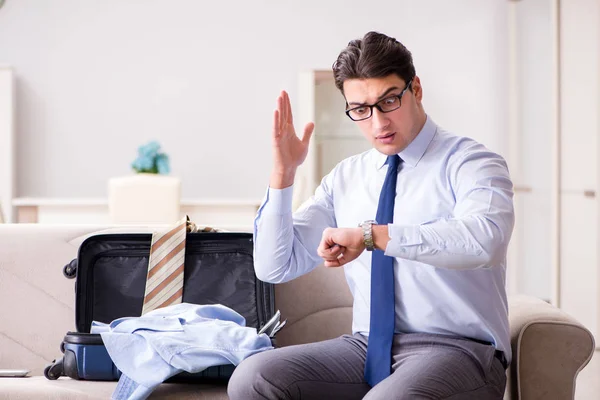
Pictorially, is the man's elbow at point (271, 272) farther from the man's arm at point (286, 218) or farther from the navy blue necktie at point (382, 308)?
the navy blue necktie at point (382, 308)

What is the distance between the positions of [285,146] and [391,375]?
1.83ft

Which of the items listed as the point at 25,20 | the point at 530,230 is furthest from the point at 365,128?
the point at 25,20

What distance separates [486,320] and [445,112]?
4.73 metres

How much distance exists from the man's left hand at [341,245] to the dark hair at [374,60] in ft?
1.23

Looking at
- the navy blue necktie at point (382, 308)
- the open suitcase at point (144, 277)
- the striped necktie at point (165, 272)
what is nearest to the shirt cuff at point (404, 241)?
the navy blue necktie at point (382, 308)

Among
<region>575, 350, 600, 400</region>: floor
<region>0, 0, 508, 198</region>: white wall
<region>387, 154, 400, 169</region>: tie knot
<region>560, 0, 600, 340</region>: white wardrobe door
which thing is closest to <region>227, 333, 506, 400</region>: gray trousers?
<region>387, 154, 400, 169</region>: tie knot

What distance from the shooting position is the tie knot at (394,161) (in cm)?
178

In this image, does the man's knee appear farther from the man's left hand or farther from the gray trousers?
the man's left hand

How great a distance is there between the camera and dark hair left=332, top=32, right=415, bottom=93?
1685 mm

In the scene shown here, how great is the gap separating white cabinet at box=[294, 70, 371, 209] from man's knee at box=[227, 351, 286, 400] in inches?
163

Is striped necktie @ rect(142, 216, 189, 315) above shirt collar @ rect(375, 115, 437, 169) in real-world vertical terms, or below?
below

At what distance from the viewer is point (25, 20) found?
20.2 ft

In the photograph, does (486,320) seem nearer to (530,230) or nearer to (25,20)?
(530,230)

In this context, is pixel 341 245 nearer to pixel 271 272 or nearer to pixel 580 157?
pixel 271 272
